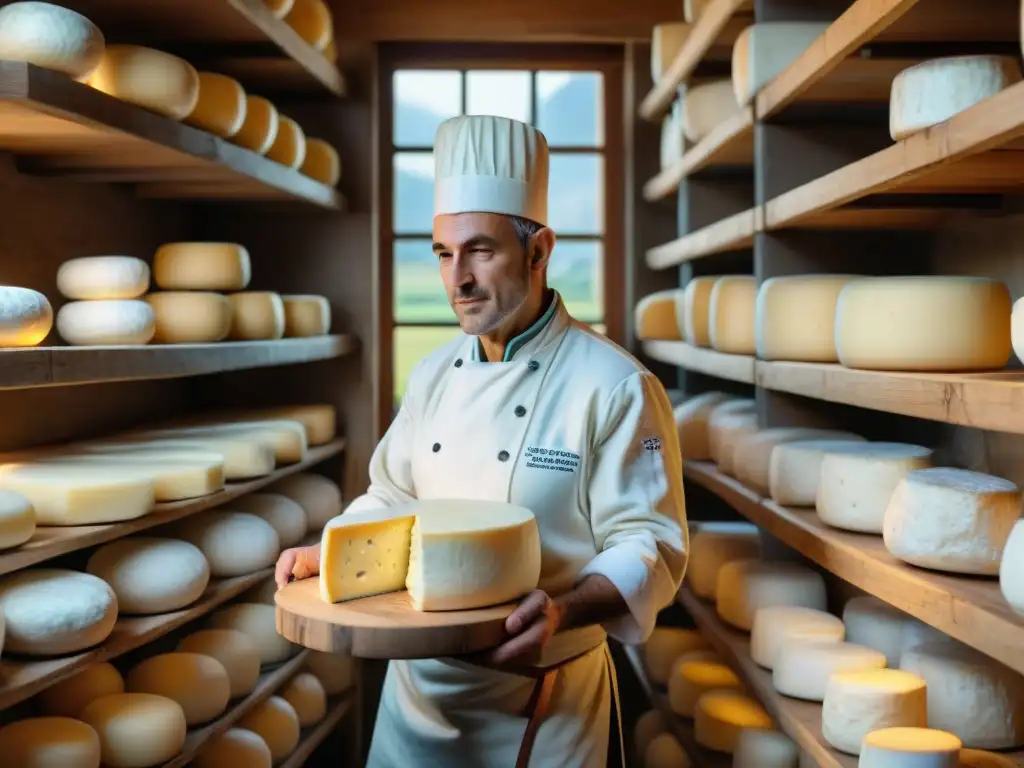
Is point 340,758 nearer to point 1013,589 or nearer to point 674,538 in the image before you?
point 674,538

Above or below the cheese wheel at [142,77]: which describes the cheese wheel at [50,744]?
below

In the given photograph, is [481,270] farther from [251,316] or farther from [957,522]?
[251,316]

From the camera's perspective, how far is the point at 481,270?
2076 millimetres

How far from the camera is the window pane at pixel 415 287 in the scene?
4500 mm

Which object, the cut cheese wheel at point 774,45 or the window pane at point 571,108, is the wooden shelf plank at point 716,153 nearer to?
the cut cheese wheel at point 774,45

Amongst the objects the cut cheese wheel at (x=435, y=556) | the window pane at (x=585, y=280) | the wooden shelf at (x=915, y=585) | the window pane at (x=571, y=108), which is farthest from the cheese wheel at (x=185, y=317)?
the window pane at (x=571, y=108)

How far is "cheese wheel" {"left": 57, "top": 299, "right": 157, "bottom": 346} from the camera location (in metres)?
2.54

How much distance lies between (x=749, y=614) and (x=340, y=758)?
210 cm

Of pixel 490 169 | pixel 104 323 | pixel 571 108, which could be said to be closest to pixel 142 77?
pixel 104 323

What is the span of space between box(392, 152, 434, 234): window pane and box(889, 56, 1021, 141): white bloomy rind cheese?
9.18 feet

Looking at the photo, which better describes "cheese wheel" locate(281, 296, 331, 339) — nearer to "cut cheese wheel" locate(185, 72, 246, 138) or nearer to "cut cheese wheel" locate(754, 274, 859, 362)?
"cut cheese wheel" locate(185, 72, 246, 138)

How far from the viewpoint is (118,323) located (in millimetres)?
2531

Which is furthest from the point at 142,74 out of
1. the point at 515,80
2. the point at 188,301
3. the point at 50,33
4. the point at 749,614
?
the point at 515,80

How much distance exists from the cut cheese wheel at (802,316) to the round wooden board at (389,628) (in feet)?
3.54
